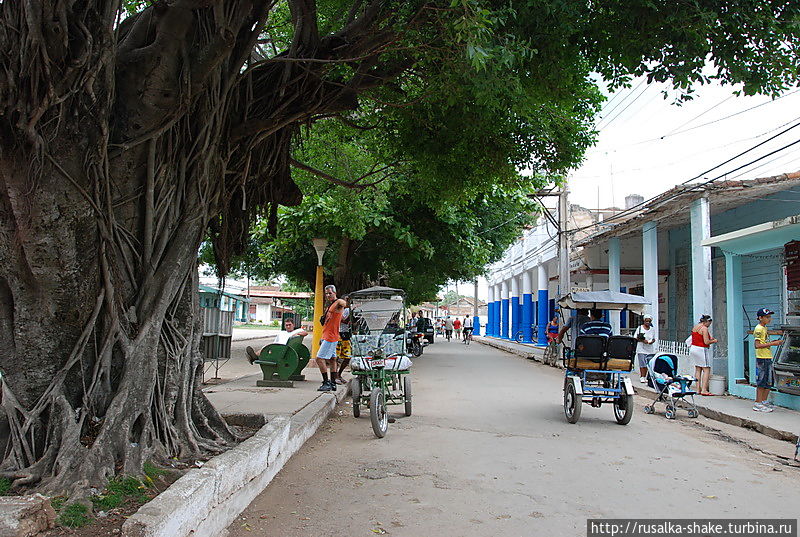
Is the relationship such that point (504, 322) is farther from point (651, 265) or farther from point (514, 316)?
point (651, 265)

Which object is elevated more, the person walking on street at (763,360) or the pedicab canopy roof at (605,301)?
the pedicab canopy roof at (605,301)

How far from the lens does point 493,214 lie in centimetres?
1869

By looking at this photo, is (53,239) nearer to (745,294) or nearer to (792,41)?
(792,41)

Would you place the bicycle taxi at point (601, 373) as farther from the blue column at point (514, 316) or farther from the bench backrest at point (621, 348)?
the blue column at point (514, 316)

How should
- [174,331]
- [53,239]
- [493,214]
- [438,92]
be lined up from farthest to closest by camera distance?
1. [493,214]
2. [438,92]
3. [174,331]
4. [53,239]

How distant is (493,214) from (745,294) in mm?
7026

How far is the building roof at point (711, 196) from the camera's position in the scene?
41.2 ft

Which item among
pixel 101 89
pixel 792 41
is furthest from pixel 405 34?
pixel 792 41

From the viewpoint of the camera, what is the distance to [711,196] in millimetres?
13289

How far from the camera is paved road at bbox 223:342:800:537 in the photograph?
4.47 metres

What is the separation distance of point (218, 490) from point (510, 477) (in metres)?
2.79

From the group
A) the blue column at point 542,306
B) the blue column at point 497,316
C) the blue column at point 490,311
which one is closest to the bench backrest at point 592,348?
the blue column at point 542,306

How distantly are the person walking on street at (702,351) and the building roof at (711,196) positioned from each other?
299cm

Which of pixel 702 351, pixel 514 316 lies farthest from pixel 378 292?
pixel 514 316
